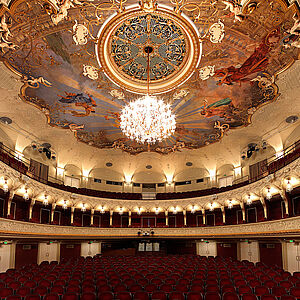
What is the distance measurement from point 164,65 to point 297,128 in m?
10.2

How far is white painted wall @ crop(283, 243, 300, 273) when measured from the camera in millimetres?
14564

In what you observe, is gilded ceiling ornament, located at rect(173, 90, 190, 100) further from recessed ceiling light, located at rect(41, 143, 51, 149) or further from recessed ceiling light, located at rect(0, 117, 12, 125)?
recessed ceiling light, located at rect(41, 143, 51, 149)

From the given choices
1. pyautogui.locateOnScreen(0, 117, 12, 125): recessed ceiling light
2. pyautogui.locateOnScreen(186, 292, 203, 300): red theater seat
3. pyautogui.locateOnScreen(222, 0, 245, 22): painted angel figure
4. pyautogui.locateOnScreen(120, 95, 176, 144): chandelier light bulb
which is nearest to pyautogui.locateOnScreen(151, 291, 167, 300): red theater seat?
pyautogui.locateOnScreen(186, 292, 203, 300): red theater seat

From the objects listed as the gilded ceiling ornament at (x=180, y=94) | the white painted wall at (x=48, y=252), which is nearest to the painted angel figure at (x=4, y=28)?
the gilded ceiling ornament at (x=180, y=94)

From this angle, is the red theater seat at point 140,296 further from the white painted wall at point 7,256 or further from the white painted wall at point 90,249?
the white painted wall at point 90,249

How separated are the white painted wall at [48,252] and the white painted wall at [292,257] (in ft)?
51.4

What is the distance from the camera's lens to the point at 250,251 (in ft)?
61.6

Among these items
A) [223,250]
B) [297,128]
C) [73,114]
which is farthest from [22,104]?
[223,250]

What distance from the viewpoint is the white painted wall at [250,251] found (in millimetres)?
18156

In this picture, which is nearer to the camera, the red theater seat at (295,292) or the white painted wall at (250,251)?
the red theater seat at (295,292)

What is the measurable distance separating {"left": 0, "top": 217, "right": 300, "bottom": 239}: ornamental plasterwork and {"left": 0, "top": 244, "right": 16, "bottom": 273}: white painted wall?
1.68m

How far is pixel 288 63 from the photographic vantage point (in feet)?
35.4

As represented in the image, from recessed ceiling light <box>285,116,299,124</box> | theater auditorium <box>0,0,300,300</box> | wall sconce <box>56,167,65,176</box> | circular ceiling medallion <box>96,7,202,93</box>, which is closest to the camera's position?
theater auditorium <box>0,0,300,300</box>

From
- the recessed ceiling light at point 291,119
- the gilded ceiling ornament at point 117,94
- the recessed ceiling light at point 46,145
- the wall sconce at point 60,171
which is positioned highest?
the gilded ceiling ornament at point 117,94
